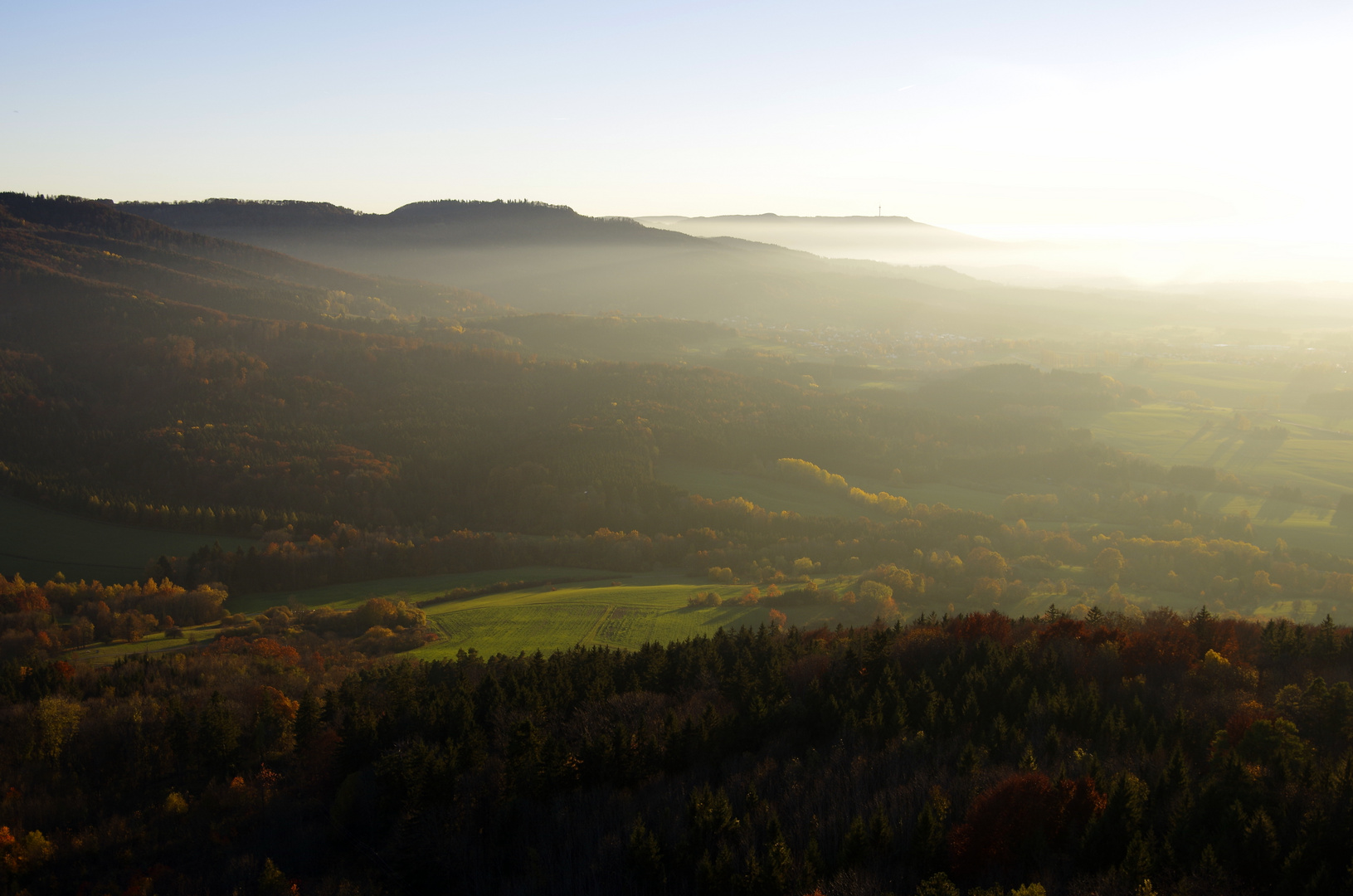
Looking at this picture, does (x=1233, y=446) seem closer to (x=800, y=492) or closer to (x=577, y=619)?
(x=800, y=492)

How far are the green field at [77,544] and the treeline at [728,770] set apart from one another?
41164mm

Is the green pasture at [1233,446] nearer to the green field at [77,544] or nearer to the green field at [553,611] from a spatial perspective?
the green field at [553,611]

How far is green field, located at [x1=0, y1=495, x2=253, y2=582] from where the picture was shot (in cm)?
9219

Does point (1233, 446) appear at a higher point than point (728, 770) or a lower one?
higher

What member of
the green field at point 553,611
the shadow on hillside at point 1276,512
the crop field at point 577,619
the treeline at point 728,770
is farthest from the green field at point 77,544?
the shadow on hillside at point 1276,512

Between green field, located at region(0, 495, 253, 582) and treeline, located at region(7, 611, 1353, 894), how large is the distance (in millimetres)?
41164

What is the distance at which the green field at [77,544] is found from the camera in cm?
9219

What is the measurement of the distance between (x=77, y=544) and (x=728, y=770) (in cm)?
9607

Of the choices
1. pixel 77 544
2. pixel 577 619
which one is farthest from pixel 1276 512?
pixel 77 544

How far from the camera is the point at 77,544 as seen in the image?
98.8 meters

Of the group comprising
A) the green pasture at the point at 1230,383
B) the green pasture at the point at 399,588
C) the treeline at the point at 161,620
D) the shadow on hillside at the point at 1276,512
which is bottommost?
the green pasture at the point at 399,588

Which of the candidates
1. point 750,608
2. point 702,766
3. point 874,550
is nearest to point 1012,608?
point 874,550

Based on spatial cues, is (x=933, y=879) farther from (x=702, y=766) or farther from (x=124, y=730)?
(x=124, y=730)

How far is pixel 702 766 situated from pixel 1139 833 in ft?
65.8
